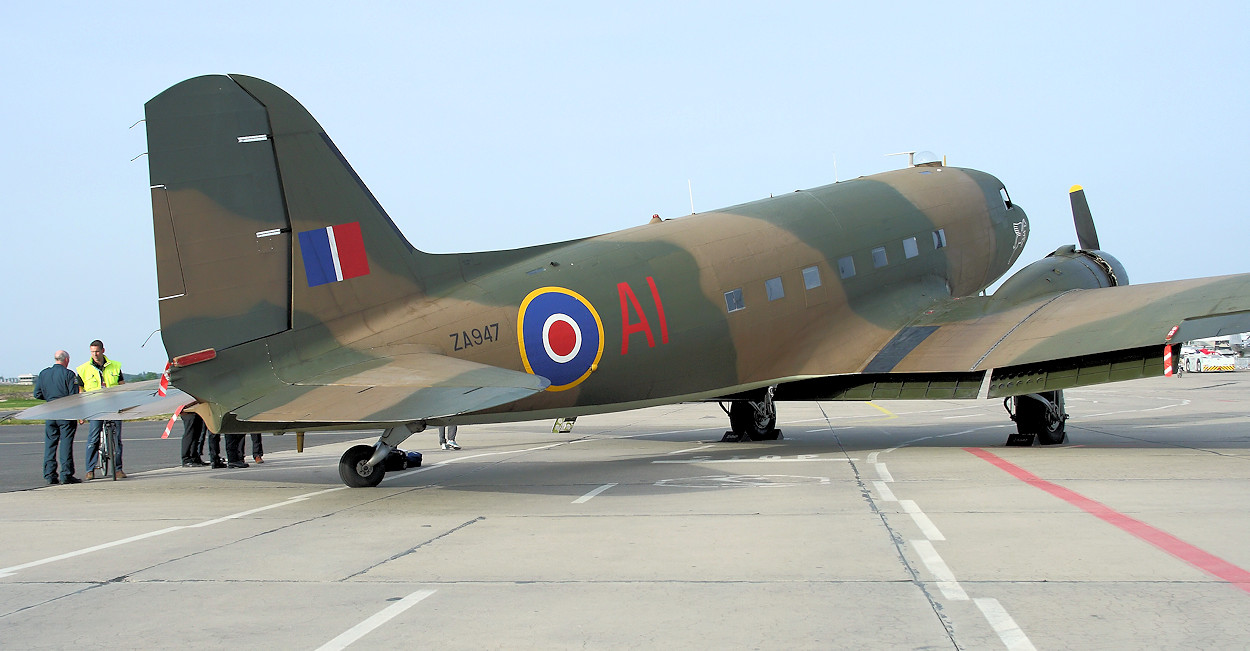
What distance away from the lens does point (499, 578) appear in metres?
7.60

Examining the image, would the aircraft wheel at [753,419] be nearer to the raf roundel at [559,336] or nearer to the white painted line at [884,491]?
the raf roundel at [559,336]

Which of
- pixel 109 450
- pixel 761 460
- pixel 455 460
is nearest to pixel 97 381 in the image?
pixel 109 450

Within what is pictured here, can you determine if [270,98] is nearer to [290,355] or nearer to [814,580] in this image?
[290,355]

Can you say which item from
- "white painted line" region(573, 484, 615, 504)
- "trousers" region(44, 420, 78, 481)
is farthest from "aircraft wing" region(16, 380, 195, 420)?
"white painted line" region(573, 484, 615, 504)

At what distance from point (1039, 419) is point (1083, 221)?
8199 millimetres

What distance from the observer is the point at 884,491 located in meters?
12.0

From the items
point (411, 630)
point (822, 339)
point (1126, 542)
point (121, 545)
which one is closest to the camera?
point (411, 630)

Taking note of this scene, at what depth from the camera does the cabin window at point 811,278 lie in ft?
59.6

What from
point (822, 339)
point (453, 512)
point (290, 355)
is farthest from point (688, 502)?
point (822, 339)

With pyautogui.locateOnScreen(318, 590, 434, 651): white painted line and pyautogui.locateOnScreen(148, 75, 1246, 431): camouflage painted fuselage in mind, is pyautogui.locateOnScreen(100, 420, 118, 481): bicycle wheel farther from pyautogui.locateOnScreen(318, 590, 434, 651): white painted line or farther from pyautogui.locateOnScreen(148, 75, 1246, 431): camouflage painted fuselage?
pyautogui.locateOnScreen(318, 590, 434, 651): white painted line

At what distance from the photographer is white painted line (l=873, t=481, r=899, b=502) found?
37.3ft

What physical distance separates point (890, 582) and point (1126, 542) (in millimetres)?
2657

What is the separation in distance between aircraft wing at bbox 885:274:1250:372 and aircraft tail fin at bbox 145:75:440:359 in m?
9.39

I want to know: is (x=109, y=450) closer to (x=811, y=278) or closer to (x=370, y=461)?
(x=370, y=461)
